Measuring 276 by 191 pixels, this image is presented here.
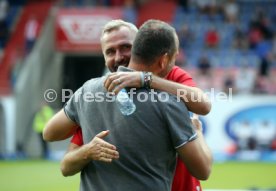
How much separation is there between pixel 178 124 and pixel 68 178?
1207cm

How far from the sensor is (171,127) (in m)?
3.71

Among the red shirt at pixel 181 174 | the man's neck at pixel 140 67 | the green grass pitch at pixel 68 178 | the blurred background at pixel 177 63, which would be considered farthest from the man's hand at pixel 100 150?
the blurred background at pixel 177 63

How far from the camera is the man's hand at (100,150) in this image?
3.76 meters

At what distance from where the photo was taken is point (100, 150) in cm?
380

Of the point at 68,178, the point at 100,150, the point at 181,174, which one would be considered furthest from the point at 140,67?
the point at 68,178

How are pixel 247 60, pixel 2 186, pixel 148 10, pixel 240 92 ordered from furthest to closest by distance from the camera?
pixel 148 10, pixel 247 60, pixel 240 92, pixel 2 186

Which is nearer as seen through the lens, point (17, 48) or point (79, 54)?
point (17, 48)

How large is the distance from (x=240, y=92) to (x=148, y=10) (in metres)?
7.66

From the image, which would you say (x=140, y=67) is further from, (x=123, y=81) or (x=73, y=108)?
(x=73, y=108)

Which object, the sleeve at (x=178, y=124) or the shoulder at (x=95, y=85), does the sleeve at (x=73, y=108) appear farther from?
the sleeve at (x=178, y=124)

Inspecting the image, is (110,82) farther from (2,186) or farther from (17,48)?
Answer: (17,48)

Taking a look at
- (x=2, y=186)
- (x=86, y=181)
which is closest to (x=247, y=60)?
(x=2, y=186)

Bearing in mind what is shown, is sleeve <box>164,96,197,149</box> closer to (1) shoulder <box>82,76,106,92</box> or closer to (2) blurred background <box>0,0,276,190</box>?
(1) shoulder <box>82,76,106,92</box>

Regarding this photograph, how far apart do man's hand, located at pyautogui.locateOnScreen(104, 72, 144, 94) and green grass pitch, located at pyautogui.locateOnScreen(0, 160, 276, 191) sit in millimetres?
9017
